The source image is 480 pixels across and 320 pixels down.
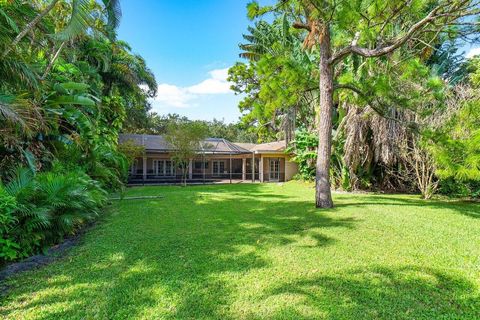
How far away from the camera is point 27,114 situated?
5.23 metres

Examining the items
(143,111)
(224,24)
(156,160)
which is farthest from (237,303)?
(143,111)

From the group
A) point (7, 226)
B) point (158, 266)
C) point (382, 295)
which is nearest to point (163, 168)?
point (7, 226)

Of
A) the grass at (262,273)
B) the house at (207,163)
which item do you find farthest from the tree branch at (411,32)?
the house at (207,163)

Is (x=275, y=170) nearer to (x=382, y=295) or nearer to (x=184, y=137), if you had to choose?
(x=184, y=137)

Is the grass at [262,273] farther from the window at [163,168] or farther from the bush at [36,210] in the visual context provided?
the window at [163,168]

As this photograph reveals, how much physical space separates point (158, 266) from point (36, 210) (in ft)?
8.42

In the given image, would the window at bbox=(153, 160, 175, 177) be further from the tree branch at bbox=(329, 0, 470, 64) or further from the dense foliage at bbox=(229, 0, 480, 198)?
the tree branch at bbox=(329, 0, 470, 64)

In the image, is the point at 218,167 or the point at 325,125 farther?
the point at 218,167

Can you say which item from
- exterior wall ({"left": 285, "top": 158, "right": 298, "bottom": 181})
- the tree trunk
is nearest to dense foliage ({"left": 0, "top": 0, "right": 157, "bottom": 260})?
the tree trunk

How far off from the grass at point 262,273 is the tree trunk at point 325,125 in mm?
1821

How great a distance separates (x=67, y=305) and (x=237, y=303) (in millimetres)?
2081

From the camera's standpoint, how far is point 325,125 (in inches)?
349

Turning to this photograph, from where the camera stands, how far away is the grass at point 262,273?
312 centimetres

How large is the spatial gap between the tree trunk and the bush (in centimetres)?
693
